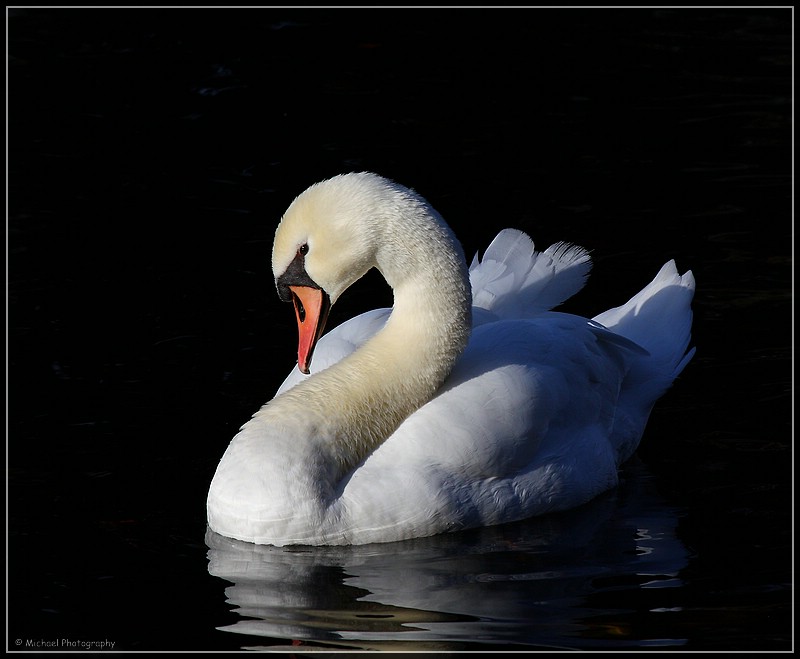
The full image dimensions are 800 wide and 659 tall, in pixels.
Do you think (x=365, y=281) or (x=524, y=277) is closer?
(x=524, y=277)

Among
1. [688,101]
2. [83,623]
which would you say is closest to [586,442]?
[83,623]

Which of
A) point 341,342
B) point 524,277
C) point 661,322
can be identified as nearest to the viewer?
point 341,342

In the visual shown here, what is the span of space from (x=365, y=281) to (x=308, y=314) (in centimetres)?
338

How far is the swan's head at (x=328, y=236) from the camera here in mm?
7023

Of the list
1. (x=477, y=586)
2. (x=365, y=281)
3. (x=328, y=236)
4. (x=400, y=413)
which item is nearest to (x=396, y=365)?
(x=400, y=413)

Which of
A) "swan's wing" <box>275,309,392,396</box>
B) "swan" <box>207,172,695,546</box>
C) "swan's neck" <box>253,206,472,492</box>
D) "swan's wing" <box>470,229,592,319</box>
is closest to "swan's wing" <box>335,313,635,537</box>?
"swan" <box>207,172,695,546</box>

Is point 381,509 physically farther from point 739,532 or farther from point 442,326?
point 739,532

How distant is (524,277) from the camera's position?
8.68m

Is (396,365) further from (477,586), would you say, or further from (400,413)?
(477,586)

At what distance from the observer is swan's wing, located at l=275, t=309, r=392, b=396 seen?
798 centimetres

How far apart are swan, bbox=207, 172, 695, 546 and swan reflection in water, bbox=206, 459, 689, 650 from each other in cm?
13

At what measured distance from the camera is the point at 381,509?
694 cm

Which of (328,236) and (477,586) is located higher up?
(328,236)

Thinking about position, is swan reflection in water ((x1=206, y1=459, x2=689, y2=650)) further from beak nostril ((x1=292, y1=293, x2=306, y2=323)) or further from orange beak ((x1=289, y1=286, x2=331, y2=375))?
beak nostril ((x1=292, y1=293, x2=306, y2=323))
